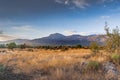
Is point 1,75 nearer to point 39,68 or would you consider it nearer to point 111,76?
point 39,68

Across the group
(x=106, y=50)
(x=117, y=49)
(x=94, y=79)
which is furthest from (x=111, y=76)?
(x=106, y=50)

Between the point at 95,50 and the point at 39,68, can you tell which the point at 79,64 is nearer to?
the point at 39,68

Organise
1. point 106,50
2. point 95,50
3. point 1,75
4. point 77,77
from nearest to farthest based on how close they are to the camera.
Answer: point 1,75, point 77,77, point 106,50, point 95,50

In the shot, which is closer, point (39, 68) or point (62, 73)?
point (62, 73)

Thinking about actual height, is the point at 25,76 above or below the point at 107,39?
below

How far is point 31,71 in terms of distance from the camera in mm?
12617

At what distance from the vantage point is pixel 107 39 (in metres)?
23.0

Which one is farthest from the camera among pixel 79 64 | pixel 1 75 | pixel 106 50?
pixel 106 50

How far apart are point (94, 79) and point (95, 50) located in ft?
47.2

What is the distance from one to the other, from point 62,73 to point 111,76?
2.39 meters

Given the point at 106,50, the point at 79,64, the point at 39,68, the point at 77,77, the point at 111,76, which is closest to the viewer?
the point at 77,77

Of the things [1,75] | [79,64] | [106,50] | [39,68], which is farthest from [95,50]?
[1,75]

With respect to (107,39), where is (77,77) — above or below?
below

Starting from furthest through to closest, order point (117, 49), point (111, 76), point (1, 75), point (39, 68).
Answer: point (117, 49)
point (39, 68)
point (111, 76)
point (1, 75)
